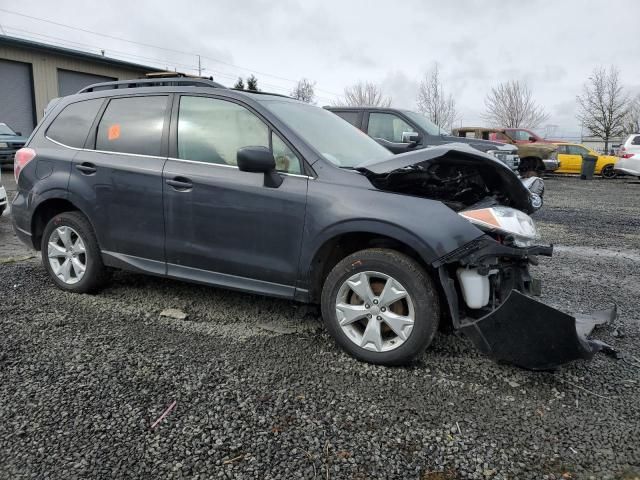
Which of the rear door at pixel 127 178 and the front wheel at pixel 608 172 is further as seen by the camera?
the front wheel at pixel 608 172

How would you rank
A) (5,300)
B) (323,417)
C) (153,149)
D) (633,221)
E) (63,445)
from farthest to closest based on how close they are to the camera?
(633,221) → (5,300) → (153,149) → (323,417) → (63,445)

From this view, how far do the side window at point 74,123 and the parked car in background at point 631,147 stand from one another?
18667mm

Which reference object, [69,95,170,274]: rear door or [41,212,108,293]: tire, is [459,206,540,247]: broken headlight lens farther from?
[41,212,108,293]: tire

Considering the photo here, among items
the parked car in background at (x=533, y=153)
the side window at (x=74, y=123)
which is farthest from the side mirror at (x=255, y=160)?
the parked car in background at (x=533, y=153)

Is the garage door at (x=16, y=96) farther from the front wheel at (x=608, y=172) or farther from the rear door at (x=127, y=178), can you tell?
the front wheel at (x=608, y=172)

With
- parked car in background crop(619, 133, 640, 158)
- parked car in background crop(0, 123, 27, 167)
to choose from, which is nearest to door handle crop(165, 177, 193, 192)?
parked car in background crop(0, 123, 27, 167)

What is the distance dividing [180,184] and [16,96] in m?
22.3

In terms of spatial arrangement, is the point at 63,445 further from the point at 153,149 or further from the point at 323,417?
the point at 153,149

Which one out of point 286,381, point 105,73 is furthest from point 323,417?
point 105,73

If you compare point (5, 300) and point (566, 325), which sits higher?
point (566, 325)

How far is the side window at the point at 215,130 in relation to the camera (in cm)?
370

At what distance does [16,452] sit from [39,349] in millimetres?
1186

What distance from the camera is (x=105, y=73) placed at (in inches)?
1001

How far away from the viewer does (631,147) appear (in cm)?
1827
